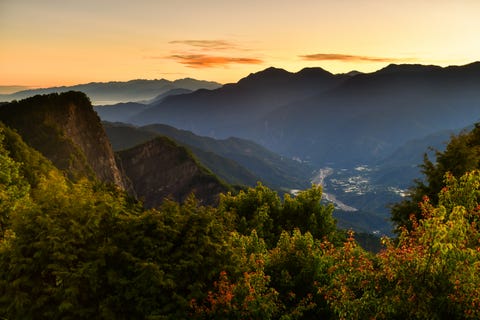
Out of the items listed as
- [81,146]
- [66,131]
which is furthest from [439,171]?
[81,146]

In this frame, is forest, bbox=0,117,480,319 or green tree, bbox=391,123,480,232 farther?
green tree, bbox=391,123,480,232

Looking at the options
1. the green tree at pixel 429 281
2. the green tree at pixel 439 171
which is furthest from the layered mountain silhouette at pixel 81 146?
the green tree at pixel 429 281

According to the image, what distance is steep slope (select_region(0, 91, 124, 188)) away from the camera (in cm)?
12694

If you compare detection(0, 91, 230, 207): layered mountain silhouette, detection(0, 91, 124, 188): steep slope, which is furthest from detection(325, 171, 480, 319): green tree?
detection(0, 91, 124, 188): steep slope

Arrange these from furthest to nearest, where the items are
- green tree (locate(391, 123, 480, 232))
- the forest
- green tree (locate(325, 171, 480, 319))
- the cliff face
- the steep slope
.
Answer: the cliff face < the steep slope < green tree (locate(391, 123, 480, 232)) < the forest < green tree (locate(325, 171, 480, 319))

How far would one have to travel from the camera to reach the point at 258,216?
47625mm

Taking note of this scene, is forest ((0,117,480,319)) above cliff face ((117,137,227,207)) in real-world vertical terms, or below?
above

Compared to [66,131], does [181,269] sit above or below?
above

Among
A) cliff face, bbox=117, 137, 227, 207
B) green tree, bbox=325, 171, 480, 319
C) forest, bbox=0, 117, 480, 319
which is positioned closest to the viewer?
green tree, bbox=325, 171, 480, 319

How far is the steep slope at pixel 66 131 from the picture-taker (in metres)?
127

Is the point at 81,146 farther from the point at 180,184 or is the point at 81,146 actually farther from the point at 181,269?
the point at 181,269

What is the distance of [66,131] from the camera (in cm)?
14550

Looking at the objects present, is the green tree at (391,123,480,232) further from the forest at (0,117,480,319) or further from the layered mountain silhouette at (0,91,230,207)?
the layered mountain silhouette at (0,91,230,207)

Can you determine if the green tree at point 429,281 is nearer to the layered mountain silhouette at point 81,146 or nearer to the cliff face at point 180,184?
the layered mountain silhouette at point 81,146
